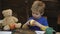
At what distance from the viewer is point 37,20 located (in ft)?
4.13

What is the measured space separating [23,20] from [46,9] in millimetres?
207

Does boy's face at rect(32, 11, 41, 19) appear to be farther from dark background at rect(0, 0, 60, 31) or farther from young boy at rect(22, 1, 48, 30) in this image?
dark background at rect(0, 0, 60, 31)

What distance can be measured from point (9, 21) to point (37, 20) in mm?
204

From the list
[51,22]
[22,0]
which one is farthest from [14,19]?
[51,22]

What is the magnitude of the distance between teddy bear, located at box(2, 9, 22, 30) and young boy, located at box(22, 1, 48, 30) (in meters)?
0.08

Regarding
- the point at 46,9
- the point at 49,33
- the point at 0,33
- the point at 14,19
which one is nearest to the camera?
the point at 49,33

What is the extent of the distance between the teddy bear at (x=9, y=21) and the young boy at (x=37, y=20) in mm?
76

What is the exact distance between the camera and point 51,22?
1.44 meters

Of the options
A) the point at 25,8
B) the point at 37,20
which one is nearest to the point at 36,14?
the point at 37,20

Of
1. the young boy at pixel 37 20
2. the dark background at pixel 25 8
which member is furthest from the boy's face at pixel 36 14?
the dark background at pixel 25 8

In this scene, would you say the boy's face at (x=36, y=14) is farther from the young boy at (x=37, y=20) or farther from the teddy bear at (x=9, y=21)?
the teddy bear at (x=9, y=21)

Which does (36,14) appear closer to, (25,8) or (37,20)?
(37,20)

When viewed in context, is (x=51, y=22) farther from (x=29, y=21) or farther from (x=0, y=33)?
(x=0, y=33)

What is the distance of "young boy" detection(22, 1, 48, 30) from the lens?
121 cm
